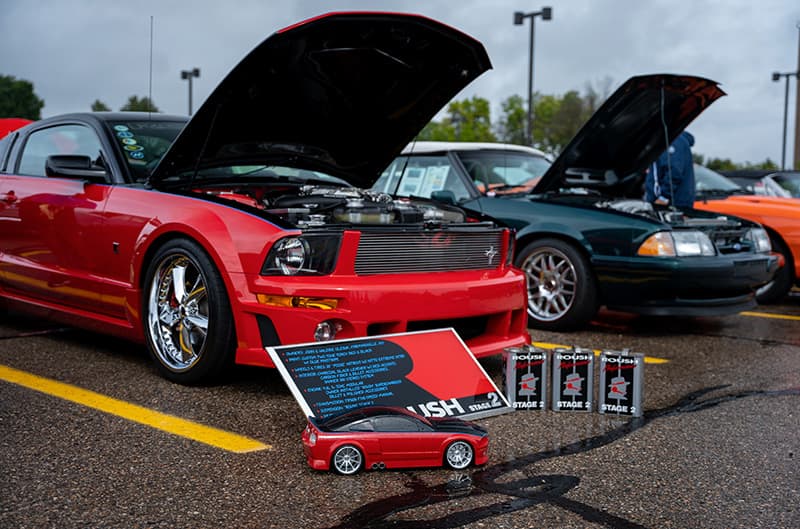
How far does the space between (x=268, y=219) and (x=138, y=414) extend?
101 cm

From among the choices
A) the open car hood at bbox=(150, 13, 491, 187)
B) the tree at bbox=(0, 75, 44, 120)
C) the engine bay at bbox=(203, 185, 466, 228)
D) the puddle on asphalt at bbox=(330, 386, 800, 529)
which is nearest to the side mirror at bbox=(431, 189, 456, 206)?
the open car hood at bbox=(150, 13, 491, 187)

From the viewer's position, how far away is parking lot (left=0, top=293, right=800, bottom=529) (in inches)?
104

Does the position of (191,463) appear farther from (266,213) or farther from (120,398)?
(266,213)

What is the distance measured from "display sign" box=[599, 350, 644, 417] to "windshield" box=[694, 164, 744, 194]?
5.68 m

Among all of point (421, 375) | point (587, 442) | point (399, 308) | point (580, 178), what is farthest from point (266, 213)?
point (580, 178)

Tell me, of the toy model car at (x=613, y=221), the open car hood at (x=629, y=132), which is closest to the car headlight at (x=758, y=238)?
the toy model car at (x=613, y=221)

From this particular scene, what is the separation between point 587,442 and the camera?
3.44 m

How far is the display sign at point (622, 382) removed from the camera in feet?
12.5

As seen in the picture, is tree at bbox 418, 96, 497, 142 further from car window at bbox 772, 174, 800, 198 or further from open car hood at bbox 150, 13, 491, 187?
open car hood at bbox 150, 13, 491, 187

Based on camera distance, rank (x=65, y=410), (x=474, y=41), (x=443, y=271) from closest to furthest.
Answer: (x=65, y=410)
(x=443, y=271)
(x=474, y=41)

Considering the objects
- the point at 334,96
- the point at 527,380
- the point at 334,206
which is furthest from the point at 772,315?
the point at 334,206

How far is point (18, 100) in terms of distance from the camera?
70750 millimetres

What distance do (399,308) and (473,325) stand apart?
1.93 feet

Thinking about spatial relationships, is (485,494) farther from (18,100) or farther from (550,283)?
(18,100)
